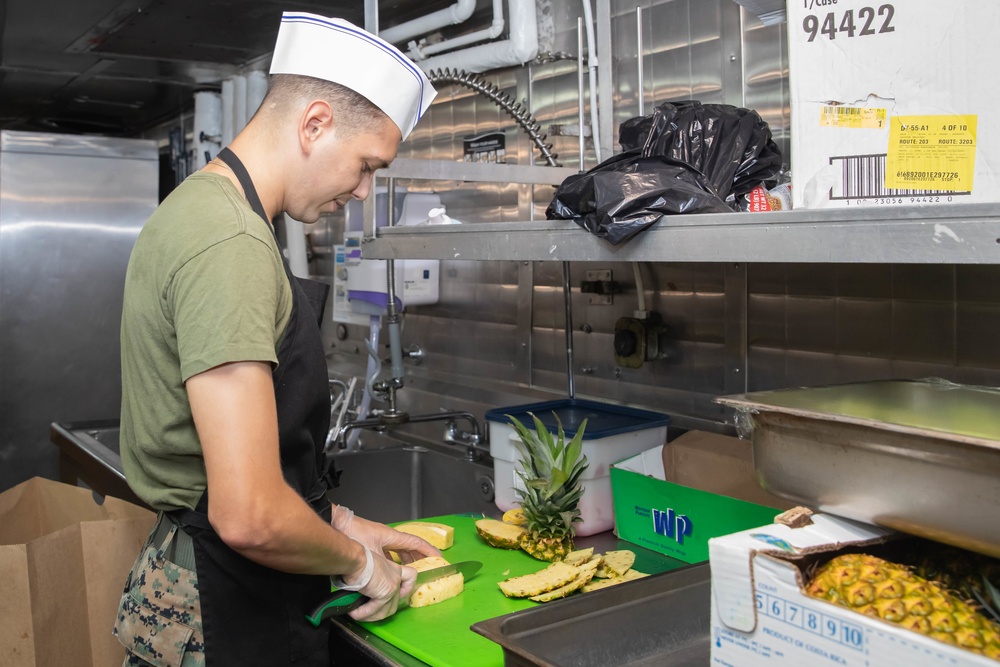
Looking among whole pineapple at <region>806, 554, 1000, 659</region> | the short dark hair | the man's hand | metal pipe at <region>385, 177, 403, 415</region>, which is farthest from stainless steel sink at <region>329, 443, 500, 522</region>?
whole pineapple at <region>806, 554, 1000, 659</region>

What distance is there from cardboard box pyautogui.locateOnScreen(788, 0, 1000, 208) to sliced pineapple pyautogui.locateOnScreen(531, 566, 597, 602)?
830mm

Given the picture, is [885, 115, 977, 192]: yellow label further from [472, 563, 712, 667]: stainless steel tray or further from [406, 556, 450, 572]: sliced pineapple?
[406, 556, 450, 572]: sliced pineapple

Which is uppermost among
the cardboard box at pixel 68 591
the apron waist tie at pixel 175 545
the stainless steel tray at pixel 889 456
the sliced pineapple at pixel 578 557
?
the stainless steel tray at pixel 889 456

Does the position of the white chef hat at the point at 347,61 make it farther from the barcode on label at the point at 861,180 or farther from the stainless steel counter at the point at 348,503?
the stainless steel counter at the point at 348,503

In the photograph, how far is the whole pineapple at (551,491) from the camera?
1.88m

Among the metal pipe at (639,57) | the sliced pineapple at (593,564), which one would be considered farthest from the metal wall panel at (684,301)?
the sliced pineapple at (593,564)

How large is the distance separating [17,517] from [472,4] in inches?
77.3

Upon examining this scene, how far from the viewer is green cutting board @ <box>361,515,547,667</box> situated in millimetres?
1447

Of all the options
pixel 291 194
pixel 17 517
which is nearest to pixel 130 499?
pixel 17 517

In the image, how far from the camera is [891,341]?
1842mm

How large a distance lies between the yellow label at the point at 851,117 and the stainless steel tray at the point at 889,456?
36 cm

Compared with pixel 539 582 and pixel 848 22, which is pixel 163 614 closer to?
pixel 539 582

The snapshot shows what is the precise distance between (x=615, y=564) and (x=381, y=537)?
0.48 metres

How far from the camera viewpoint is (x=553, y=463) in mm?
1893
